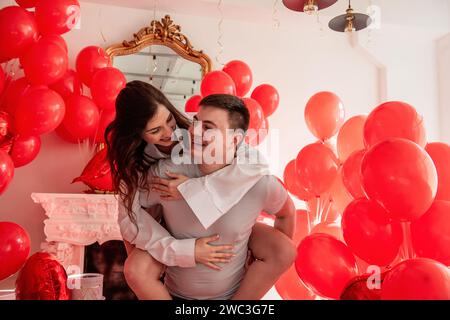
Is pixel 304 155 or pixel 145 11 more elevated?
pixel 145 11

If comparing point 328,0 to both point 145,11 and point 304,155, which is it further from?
point 145,11

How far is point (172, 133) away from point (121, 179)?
0.25 meters

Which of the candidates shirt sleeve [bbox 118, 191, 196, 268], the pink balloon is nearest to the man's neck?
shirt sleeve [bbox 118, 191, 196, 268]

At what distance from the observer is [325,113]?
252 centimetres

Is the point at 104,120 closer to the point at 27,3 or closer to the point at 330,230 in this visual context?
the point at 27,3

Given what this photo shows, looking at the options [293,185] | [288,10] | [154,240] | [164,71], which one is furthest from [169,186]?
[288,10]

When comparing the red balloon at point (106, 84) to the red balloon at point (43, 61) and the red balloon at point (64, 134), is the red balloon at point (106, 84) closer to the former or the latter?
the red balloon at point (43, 61)

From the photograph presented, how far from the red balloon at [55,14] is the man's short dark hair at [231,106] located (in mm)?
1456

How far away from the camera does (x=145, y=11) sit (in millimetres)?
3615

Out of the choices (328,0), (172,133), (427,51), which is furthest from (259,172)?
(427,51)

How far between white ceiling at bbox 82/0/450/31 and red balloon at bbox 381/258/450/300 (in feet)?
9.21

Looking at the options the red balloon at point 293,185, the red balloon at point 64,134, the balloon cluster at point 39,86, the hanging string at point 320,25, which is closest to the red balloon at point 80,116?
the balloon cluster at point 39,86

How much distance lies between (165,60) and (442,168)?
2494 mm

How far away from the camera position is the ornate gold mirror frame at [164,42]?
3443 millimetres
